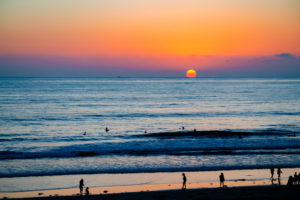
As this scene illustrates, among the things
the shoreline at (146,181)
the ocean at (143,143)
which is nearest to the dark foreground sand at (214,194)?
the shoreline at (146,181)

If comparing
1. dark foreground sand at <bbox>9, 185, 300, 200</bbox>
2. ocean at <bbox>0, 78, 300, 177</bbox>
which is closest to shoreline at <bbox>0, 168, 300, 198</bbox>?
dark foreground sand at <bbox>9, 185, 300, 200</bbox>

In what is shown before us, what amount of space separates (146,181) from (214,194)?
6.13 metres

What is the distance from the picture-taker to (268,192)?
2056 cm

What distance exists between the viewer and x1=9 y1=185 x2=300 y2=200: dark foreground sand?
19688mm

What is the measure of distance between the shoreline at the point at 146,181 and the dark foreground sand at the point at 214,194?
1087 mm

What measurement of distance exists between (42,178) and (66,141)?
58.4 feet

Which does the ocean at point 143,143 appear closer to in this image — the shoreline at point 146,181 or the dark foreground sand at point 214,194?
the shoreline at point 146,181

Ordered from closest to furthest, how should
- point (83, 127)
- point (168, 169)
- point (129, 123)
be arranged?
1. point (168, 169)
2. point (83, 127)
3. point (129, 123)

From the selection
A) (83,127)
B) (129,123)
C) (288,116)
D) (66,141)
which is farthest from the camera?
(288,116)

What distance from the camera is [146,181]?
24734 millimetres

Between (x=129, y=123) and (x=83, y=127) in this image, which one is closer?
(x=83, y=127)

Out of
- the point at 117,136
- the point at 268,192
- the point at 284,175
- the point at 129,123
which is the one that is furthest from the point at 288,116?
the point at 268,192

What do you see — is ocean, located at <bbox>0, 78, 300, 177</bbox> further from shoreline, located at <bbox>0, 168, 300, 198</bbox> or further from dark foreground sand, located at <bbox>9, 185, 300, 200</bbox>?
dark foreground sand, located at <bbox>9, 185, 300, 200</bbox>

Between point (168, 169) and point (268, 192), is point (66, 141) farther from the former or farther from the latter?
point (268, 192)
